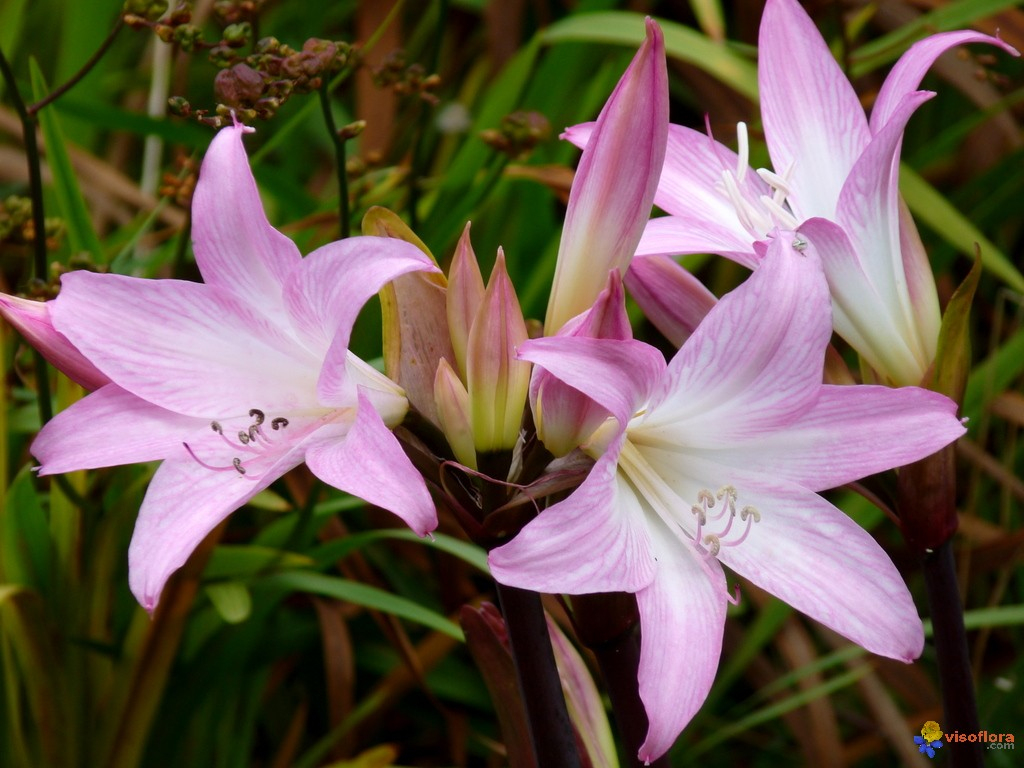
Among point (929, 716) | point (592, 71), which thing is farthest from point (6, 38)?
point (929, 716)

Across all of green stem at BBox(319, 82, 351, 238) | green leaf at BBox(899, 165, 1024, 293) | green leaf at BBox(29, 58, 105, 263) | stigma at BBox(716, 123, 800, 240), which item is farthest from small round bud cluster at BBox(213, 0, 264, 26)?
green leaf at BBox(899, 165, 1024, 293)

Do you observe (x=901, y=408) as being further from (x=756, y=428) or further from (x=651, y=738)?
(x=651, y=738)

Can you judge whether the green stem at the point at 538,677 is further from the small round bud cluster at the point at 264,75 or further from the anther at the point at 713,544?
the small round bud cluster at the point at 264,75

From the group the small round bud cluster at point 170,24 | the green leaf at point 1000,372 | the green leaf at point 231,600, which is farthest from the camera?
the green leaf at point 1000,372

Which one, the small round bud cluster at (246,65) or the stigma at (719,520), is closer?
the stigma at (719,520)

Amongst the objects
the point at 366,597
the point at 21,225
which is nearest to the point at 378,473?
the point at 366,597

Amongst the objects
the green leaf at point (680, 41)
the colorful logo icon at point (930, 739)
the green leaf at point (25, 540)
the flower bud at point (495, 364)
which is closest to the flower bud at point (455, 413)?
the flower bud at point (495, 364)

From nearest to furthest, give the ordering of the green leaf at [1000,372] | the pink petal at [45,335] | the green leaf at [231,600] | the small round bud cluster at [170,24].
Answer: the pink petal at [45,335] → the small round bud cluster at [170,24] → the green leaf at [231,600] → the green leaf at [1000,372]
